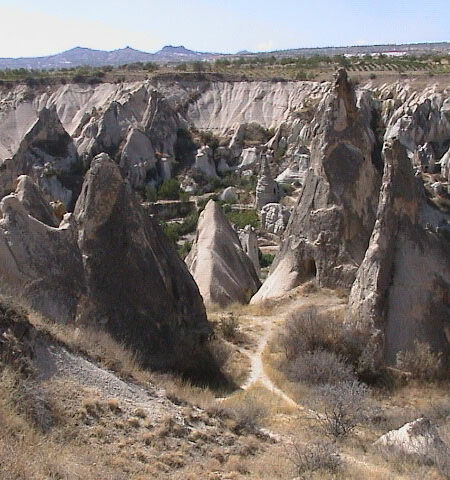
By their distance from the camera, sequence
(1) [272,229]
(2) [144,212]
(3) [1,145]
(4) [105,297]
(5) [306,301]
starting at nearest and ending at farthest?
(4) [105,297] → (2) [144,212] → (5) [306,301] → (1) [272,229] → (3) [1,145]

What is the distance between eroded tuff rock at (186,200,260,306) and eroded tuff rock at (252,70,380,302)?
2.49ft

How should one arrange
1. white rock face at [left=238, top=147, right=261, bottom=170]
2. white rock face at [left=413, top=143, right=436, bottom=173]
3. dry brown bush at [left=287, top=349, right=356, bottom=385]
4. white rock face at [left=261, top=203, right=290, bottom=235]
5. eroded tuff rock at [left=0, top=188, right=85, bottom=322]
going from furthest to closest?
white rock face at [left=238, top=147, right=261, bottom=170] < white rock face at [left=413, top=143, right=436, bottom=173] < white rock face at [left=261, top=203, right=290, bottom=235] < dry brown bush at [left=287, top=349, right=356, bottom=385] < eroded tuff rock at [left=0, top=188, right=85, bottom=322]

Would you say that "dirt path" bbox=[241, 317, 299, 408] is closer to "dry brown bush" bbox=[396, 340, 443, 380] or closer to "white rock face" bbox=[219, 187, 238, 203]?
"dry brown bush" bbox=[396, 340, 443, 380]

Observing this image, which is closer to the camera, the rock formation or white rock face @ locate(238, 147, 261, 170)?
the rock formation

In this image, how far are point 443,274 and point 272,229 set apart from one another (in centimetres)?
2062

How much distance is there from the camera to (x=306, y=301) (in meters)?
12.8

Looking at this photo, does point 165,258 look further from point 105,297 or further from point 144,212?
point 105,297

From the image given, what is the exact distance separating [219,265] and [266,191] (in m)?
21.0

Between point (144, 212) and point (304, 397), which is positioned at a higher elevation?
point (144, 212)

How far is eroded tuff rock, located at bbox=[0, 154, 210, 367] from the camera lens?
27.0 ft

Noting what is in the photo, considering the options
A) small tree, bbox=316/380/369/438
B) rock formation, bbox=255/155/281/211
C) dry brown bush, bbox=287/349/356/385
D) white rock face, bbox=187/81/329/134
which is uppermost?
white rock face, bbox=187/81/329/134

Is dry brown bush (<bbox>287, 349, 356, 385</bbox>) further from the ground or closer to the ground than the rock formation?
further from the ground

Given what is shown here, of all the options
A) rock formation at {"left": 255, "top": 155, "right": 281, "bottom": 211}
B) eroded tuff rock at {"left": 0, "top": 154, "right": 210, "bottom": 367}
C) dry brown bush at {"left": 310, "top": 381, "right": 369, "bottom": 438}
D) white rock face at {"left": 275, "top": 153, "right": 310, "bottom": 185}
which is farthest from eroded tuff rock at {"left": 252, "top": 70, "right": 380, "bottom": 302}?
white rock face at {"left": 275, "top": 153, "right": 310, "bottom": 185}

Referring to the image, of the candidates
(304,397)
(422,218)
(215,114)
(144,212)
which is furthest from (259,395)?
(215,114)
